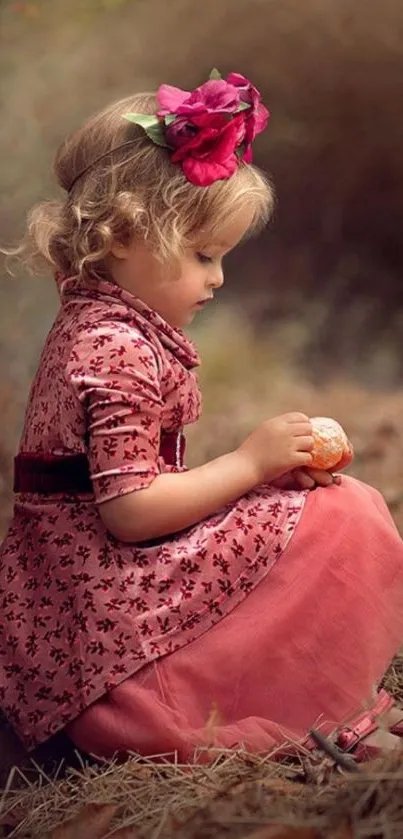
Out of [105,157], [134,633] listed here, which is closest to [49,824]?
[134,633]

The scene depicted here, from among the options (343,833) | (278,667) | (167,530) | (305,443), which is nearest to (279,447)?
(305,443)

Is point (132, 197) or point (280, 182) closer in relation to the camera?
point (132, 197)

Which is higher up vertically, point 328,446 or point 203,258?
point 203,258

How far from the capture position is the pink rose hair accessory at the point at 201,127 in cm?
203

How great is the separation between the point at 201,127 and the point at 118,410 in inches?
16.8

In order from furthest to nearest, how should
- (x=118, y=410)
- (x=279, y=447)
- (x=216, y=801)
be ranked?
(x=279, y=447) → (x=118, y=410) → (x=216, y=801)

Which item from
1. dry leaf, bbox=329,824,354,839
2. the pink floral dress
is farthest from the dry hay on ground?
the pink floral dress

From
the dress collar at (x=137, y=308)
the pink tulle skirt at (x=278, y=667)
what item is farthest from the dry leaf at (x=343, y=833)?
the dress collar at (x=137, y=308)

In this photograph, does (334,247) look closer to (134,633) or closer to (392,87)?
(392,87)

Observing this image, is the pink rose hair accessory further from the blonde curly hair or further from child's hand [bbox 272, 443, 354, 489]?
child's hand [bbox 272, 443, 354, 489]

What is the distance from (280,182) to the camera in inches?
116

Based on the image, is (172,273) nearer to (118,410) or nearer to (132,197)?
(132,197)

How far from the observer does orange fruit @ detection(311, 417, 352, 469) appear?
6.88 ft

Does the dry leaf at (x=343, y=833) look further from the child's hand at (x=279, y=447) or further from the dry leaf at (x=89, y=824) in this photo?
the child's hand at (x=279, y=447)
